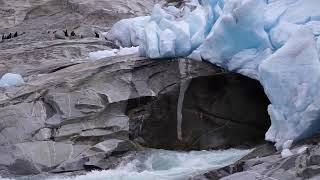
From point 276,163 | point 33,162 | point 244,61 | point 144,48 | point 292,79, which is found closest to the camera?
point 276,163

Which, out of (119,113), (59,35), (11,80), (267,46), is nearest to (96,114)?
(119,113)

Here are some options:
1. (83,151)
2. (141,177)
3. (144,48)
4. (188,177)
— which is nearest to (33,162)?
(83,151)

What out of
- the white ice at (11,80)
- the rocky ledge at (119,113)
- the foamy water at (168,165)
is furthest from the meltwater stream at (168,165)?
the white ice at (11,80)

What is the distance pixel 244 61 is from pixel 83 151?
2889 mm

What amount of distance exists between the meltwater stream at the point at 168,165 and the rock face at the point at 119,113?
341mm

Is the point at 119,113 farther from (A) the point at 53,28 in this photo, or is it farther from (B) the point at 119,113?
(A) the point at 53,28

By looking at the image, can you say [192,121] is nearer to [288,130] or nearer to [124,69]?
[124,69]

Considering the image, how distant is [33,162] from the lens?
7.49 m

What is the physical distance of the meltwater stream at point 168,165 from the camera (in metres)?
6.83

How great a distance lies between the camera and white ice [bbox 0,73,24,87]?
952 cm

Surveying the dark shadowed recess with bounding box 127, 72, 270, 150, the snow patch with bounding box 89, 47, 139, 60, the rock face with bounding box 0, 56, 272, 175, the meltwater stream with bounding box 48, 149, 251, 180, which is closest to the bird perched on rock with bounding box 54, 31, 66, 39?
the snow patch with bounding box 89, 47, 139, 60

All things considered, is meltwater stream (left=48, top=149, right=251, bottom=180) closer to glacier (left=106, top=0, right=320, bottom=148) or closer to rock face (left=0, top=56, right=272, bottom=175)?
rock face (left=0, top=56, right=272, bottom=175)

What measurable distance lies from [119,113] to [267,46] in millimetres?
2523

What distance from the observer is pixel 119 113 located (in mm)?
8477
